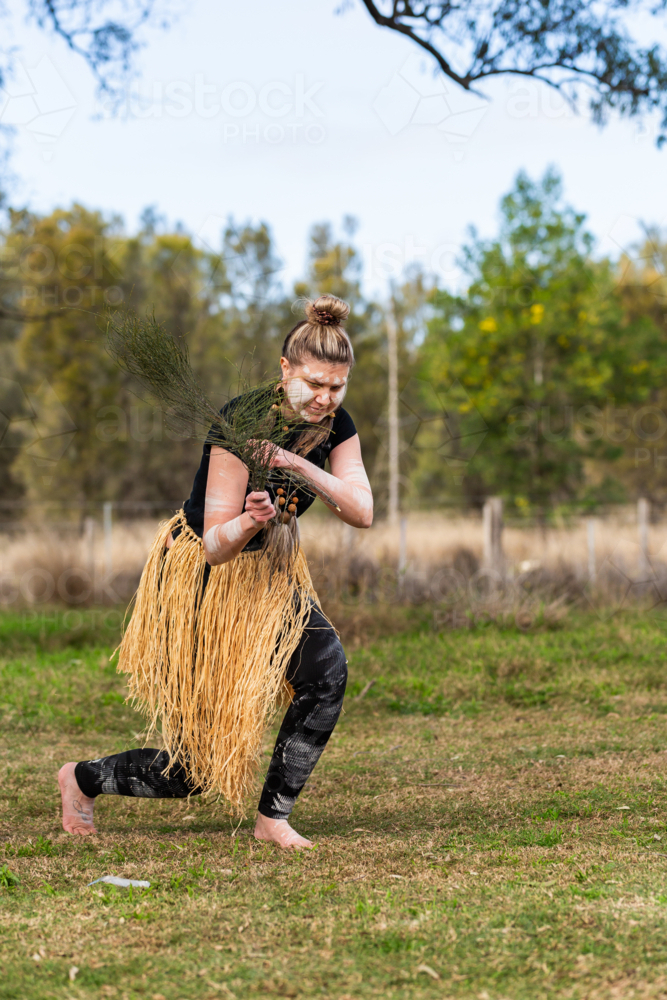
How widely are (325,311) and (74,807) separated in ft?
6.57

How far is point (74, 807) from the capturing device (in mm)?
3404

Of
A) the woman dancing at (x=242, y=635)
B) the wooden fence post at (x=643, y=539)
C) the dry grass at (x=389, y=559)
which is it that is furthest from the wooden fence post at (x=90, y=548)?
the woman dancing at (x=242, y=635)

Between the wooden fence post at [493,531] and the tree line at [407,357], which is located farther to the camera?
the tree line at [407,357]

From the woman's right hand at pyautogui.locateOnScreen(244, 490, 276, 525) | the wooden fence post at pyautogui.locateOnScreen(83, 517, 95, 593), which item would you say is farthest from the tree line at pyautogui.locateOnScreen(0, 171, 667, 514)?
the woman's right hand at pyautogui.locateOnScreen(244, 490, 276, 525)

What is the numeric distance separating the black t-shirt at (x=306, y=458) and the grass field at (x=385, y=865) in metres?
0.95

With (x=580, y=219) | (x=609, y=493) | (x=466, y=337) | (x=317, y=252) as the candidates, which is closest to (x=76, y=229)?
(x=317, y=252)

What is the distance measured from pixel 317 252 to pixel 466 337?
11.5 m

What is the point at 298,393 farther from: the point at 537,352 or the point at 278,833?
the point at 537,352

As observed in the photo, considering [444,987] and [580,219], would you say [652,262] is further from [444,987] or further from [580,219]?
[444,987]

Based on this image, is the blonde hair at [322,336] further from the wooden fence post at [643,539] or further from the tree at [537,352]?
the tree at [537,352]

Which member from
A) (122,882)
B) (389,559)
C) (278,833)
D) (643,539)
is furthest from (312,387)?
(643,539)

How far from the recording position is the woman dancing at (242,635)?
10.3 ft

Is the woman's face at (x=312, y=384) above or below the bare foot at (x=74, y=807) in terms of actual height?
above

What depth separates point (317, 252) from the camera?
2908 centimetres
